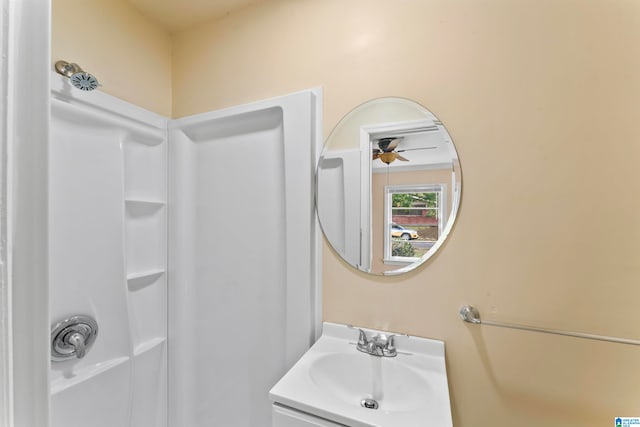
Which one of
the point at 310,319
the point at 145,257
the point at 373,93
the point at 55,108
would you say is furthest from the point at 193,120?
the point at 310,319

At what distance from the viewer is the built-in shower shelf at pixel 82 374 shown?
1.05m

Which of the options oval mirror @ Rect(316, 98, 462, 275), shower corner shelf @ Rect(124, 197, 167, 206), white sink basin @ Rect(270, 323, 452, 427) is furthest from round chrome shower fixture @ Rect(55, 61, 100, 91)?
white sink basin @ Rect(270, 323, 452, 427)

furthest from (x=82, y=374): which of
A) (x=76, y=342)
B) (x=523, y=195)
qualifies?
(x=523, y=195)

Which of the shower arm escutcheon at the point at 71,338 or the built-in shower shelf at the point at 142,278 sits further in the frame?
the built-in shower shelf at the point at 142,278

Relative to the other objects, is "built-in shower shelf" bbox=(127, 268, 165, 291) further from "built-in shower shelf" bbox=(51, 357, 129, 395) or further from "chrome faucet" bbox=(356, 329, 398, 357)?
"chrome faucet" bbox=(356, 329, 398, 357)

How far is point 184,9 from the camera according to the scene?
4.47 ft

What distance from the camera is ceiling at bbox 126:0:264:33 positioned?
4.33 ft

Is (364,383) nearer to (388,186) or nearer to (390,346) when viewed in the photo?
(390,346)

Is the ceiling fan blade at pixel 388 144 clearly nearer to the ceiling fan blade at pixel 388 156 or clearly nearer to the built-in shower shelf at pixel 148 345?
the ceiling fan blade at pixel 388 156

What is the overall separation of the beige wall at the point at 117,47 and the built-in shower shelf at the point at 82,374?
1.19 meters

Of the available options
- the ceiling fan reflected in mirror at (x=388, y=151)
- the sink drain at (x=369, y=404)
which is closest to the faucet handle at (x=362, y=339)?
the sink drain at (x=369, y=404)

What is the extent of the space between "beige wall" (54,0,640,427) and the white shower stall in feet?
0.93

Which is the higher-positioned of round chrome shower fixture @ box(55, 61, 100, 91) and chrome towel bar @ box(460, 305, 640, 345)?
round chrome shower fixture @ box(55, 61, 100, 91)

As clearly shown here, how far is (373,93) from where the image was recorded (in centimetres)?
109
